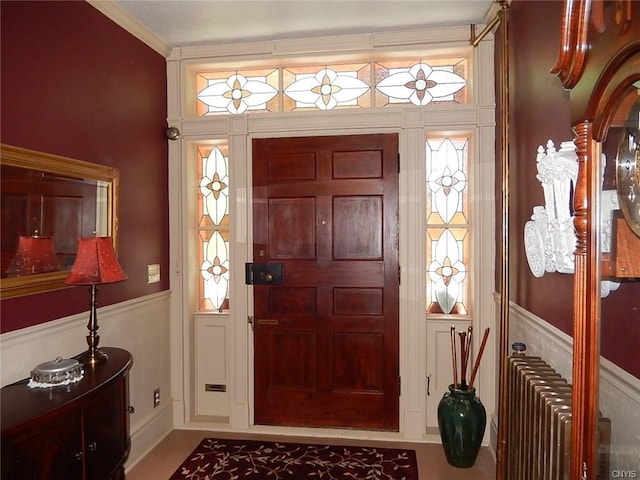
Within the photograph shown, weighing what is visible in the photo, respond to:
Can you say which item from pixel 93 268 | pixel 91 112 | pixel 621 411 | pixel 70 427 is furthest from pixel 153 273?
pixel 621 411

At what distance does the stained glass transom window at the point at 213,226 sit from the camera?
11.0 feet

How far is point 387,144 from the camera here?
3080 mm

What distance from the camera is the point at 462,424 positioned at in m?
2.64

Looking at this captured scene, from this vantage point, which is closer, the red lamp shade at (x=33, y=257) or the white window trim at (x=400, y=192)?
the red lamp shade at (x=33, y=257)

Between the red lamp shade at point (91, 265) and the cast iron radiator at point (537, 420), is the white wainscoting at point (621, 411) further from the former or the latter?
the red lamp shade at point (91, 265)

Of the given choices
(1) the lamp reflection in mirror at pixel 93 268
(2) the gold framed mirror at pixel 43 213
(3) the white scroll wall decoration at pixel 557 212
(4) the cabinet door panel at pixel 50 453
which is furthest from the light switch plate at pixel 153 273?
(3) the white scroll wall decoration at pixel 557 212

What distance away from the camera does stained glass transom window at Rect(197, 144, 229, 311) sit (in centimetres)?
335

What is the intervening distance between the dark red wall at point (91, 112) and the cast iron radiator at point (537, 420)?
214 centimetres

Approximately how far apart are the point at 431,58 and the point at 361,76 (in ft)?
A: 1.58

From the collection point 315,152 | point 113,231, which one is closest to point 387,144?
point 315,152

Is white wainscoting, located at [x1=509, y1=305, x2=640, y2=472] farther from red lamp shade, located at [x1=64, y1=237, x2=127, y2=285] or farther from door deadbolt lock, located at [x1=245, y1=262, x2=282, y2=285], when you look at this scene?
door deadbolt lock, located at [x1=245, y1=262, x2=282, y2=285]

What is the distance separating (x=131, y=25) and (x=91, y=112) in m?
0.71

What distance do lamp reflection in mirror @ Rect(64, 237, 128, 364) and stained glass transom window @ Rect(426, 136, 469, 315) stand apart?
1970 millimetres

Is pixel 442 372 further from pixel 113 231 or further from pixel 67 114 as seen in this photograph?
pixel 67 114
